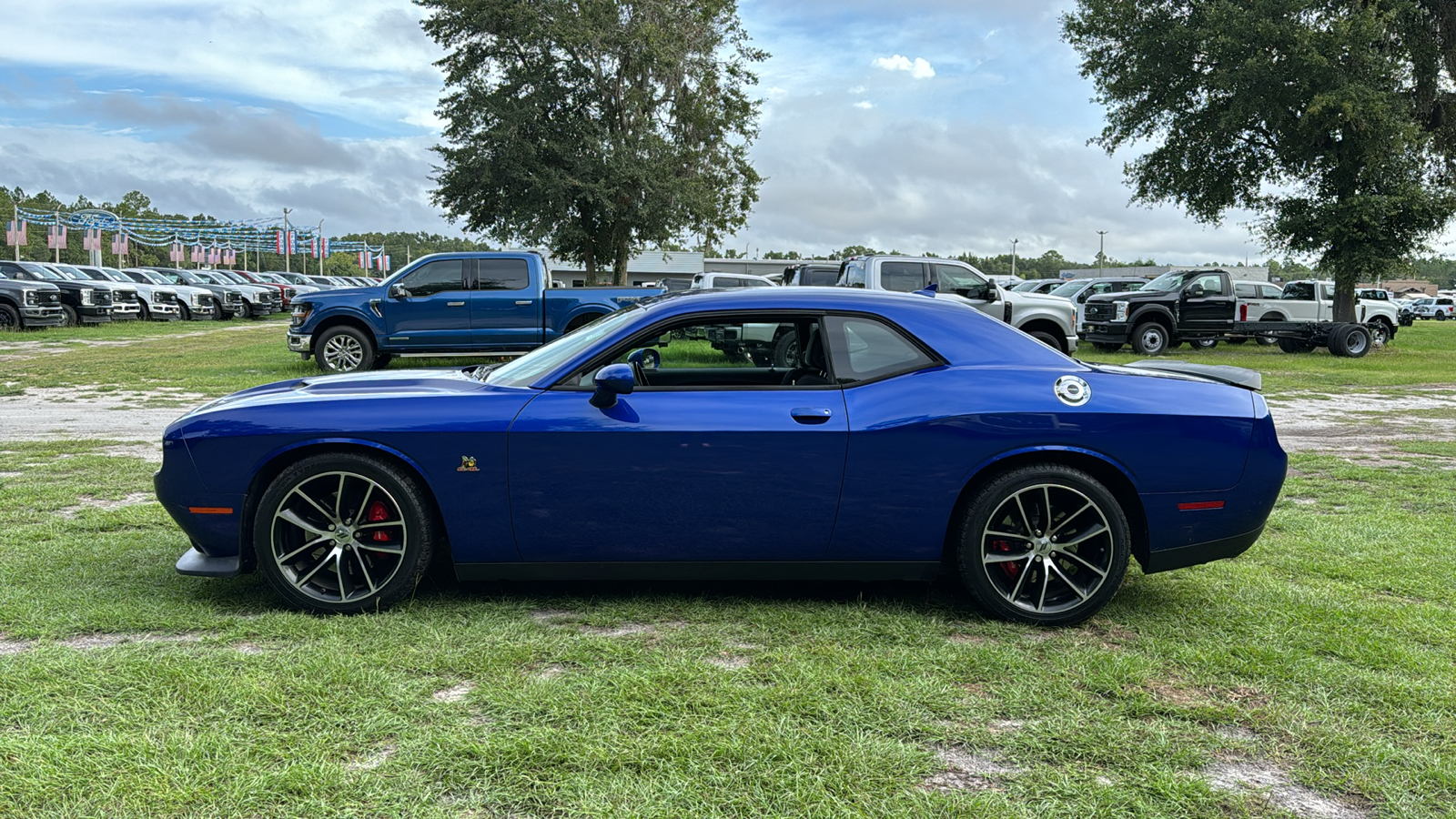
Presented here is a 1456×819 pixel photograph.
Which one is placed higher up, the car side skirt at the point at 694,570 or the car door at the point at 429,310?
the car door at the point at 429,310

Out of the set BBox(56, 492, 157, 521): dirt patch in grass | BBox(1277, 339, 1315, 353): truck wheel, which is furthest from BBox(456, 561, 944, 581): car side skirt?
BBox(1277, 339, 1315, 353): truck wheel

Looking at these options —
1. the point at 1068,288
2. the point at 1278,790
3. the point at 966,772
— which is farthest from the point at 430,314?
the point at 1068,288

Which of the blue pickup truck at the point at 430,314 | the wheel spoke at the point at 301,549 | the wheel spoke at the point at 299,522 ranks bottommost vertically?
the wheel spoke at the point at 301,549

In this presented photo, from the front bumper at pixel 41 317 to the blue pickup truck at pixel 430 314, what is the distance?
1384 centimetres

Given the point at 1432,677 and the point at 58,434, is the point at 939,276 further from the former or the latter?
the point at 1432,677

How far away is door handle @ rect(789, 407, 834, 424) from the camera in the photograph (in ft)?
13.0

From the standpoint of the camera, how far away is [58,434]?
886 centimetres

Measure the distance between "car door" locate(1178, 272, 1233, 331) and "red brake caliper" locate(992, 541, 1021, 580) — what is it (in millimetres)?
20809

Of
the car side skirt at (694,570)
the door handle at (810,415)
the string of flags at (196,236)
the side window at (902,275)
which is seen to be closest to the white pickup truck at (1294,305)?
the side window at (902,275)

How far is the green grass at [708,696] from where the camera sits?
8.61ft

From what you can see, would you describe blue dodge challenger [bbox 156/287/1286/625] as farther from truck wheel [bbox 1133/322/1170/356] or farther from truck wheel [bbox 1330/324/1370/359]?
truck wheel [bbox 1330/324/1370/359]

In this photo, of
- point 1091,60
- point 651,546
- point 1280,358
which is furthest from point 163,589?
point 1091,60

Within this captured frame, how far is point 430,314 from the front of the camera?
14984 mm

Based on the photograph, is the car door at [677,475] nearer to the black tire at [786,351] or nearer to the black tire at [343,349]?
the black tire at [786,351]
